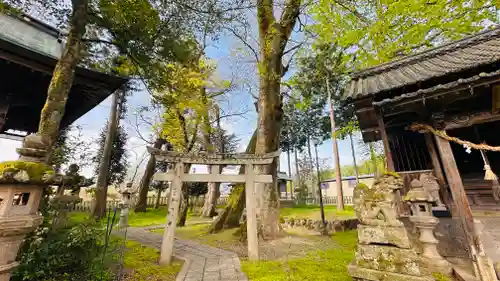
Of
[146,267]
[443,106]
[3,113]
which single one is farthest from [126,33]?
[443,106]

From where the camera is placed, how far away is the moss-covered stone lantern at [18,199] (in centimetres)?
211

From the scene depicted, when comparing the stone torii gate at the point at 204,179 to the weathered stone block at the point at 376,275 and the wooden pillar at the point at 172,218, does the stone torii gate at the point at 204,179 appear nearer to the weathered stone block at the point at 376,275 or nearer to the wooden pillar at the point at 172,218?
the wooden pillar at the point at 172,218

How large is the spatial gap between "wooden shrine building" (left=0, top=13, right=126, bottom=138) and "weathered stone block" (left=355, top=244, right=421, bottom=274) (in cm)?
744

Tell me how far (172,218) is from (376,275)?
451 cm

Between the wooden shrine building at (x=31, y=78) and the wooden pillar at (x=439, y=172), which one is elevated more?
the wooden shrine building at (x=31, y=78)

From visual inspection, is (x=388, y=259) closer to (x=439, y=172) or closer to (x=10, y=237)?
(x=439, y=172)

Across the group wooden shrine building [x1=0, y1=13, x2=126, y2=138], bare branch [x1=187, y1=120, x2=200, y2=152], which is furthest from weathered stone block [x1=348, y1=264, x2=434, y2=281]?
bare branch [x1=187, y1=120, x2=200, y2=152]

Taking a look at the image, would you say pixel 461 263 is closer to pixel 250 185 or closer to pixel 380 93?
pixel 380 93

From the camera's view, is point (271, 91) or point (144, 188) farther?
point (144, 188)

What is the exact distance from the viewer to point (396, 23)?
877 centimetres

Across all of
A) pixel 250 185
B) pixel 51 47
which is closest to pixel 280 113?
pixel 250 185

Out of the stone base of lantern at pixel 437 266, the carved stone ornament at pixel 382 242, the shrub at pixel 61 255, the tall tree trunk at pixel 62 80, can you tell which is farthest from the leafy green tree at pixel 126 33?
the stone base of lantern at pixel 437 266

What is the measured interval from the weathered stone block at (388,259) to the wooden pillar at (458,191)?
2.03 metres

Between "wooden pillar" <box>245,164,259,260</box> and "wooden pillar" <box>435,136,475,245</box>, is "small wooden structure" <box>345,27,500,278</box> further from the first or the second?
"wooden pillar" <box>245,164,259,260</box>
